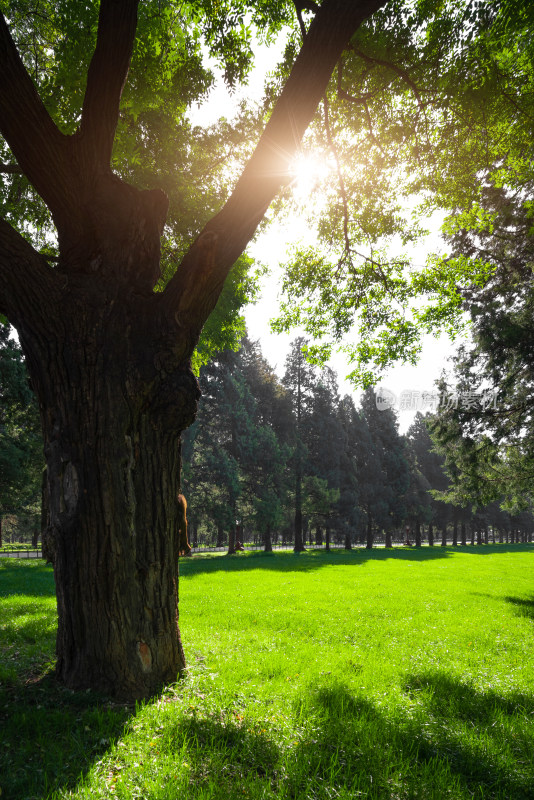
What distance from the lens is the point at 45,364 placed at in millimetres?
3936

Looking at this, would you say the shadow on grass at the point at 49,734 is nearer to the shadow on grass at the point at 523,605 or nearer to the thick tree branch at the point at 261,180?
the thick tree branch at the point at 261,180

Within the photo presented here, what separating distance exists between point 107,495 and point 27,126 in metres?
3.86

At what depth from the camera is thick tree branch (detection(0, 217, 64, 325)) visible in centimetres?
375

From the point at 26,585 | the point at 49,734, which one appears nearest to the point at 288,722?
the point at 49,734

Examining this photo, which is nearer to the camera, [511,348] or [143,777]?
[143,777]

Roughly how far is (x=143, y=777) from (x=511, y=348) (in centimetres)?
1512

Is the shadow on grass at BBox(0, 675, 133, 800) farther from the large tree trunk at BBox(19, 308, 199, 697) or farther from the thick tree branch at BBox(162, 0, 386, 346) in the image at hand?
the thick tree branch at BBox(162, 0, 386, 346)

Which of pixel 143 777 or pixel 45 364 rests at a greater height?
pixel 45 364

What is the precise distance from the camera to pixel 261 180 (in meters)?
4.20

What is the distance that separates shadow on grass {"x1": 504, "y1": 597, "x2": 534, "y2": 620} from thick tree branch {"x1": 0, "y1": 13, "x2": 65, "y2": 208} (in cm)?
1333

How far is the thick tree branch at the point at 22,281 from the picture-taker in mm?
3754

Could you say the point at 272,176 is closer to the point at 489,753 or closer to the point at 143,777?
the point at 143,777

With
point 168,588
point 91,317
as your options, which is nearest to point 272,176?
point 91,317

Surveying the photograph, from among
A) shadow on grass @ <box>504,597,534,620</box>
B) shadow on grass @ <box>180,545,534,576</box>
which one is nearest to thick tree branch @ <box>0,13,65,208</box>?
→ shadow on grass @ <box>504,597,534,620</box>
